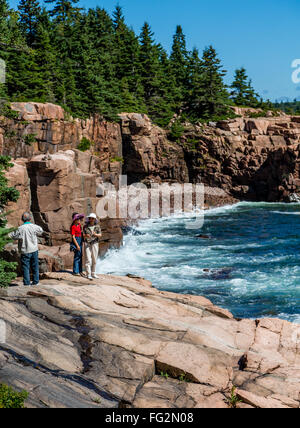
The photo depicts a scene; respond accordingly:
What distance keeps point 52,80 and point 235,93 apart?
41917 mm

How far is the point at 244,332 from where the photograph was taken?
10578 millimetres

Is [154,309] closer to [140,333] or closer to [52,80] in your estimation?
[140,333]

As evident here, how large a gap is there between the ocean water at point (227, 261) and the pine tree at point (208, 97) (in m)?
29.4

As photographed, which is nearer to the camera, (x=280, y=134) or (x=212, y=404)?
(x=212, y=404)

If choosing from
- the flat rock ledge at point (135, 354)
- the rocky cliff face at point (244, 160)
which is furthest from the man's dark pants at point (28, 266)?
the rocky cliff face at point (244, 160)

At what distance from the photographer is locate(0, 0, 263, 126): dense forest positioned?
42469mm

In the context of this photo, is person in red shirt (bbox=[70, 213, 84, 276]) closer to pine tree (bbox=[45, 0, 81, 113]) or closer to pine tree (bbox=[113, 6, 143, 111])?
pine tree (bbox=[45, 0, 81, 113])

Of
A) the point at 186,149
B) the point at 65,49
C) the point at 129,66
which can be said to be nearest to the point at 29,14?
the point at 65,49

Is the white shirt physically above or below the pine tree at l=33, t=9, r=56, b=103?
below

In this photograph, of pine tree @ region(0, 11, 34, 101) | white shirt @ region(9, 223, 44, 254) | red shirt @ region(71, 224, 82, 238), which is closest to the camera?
white shirt @ region(9, 223, 44, 254)

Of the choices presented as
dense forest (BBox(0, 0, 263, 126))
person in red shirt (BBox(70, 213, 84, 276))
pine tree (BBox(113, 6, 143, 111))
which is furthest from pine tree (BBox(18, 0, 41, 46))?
person in red shirt (BBox(70, 213, 84, 276))

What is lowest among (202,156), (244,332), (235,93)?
(244,332)

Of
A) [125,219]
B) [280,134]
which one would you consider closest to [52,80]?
[125,219]

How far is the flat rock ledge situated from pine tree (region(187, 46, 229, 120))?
55.5 metres
